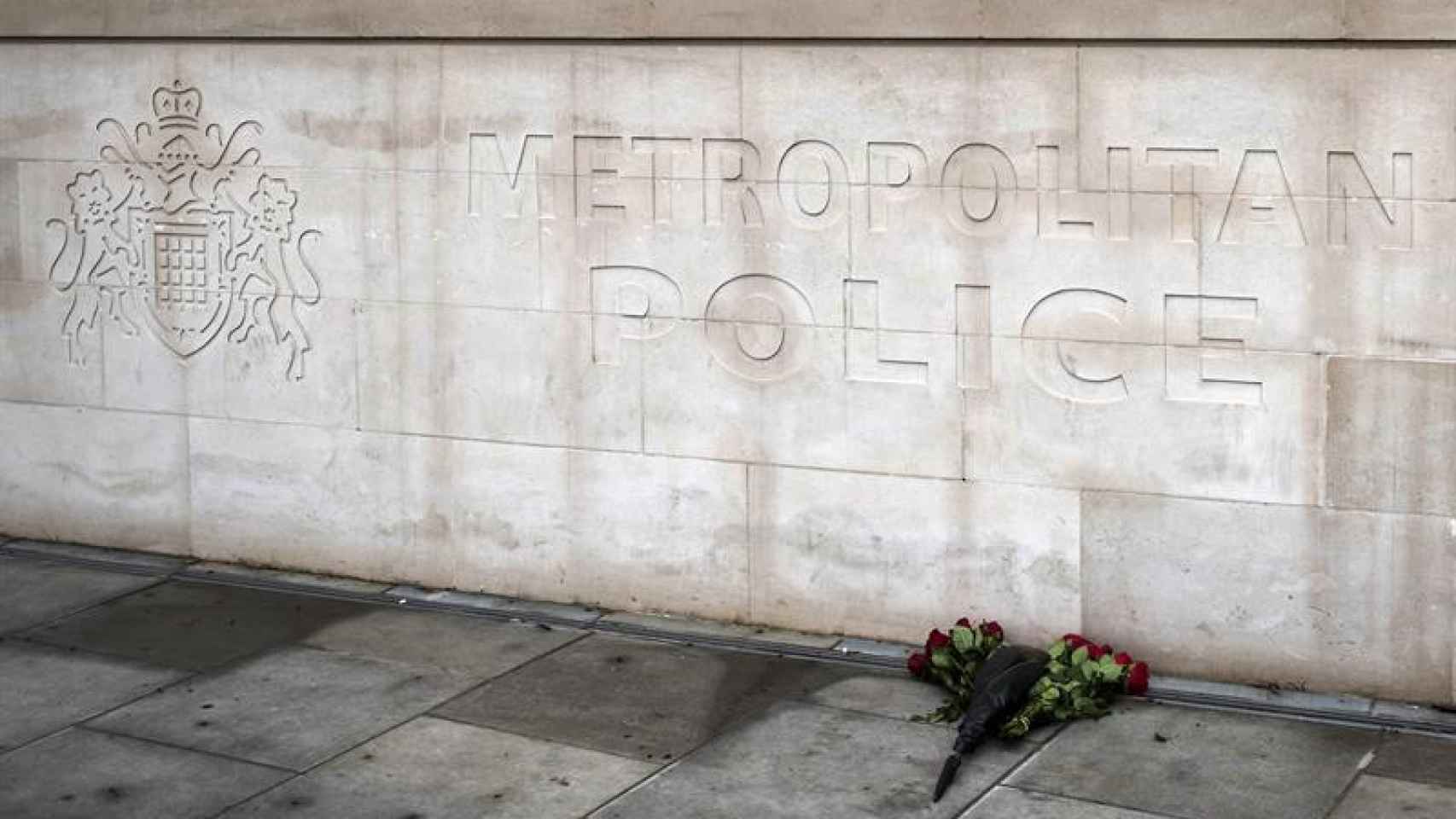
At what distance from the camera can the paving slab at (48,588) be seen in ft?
35.3

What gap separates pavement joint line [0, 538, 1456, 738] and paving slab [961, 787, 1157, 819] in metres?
1.21

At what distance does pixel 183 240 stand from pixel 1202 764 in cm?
604

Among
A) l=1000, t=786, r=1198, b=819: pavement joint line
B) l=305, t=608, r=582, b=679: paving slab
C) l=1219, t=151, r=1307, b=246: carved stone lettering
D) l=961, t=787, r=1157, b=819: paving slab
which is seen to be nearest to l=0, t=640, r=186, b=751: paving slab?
l=305, t=608, r=582, b=679: paving slab

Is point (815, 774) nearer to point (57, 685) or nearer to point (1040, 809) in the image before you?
point (1040, 809)

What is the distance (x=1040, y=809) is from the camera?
26.1 ft

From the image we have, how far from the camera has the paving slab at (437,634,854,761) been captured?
886 centimetres

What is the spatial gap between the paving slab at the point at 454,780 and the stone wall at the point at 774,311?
72.1 inches

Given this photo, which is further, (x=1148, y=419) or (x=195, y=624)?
(x=195, y=624)

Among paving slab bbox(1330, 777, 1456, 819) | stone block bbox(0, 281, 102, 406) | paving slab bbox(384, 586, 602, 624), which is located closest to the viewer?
paving slab bbox(1330, 777, 1456, 819)

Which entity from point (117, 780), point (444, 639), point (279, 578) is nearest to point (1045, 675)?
point (444, 639)

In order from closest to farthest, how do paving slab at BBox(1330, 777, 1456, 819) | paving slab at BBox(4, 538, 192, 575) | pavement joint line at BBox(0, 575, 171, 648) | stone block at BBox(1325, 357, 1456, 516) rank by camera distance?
paving slab at BBox(1330, 777, 1456, 819)
stone block at BBox(1325, 357, 1456, 516)
pavement joint line at BBox(0, 575, 171, 648)
paving slab at BBox(4, 538, 192, 575)

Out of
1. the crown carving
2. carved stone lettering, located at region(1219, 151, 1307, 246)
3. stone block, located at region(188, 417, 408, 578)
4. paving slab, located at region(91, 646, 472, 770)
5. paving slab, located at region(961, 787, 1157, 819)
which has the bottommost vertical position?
paving slab, located at region(961, 787, 1157, 819)

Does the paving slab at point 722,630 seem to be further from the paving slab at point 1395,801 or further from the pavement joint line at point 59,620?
the paving slab at point 1395,801

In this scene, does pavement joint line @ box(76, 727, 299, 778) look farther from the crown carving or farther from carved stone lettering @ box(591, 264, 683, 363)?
the crown carving
